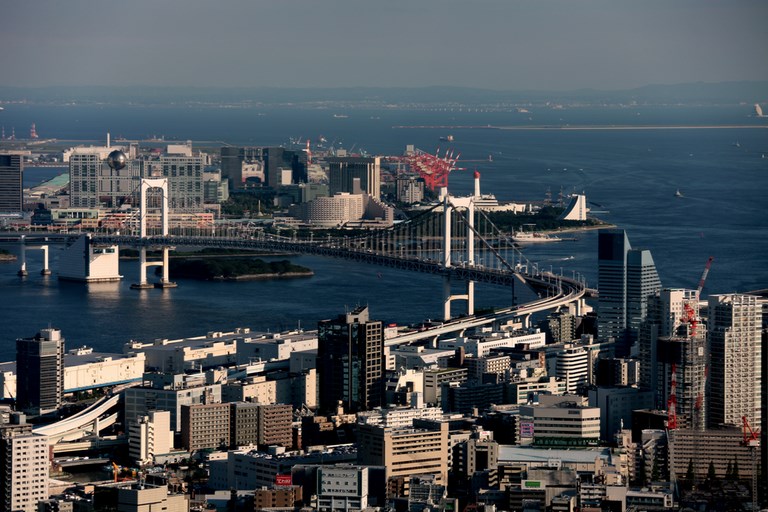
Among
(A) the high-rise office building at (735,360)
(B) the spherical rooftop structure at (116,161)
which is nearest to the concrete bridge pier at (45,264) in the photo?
(B) the spherical rooftop structure at (116,161)

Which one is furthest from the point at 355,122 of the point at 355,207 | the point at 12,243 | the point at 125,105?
the point at 12,243

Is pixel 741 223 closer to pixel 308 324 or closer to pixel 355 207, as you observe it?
pixel 355 207

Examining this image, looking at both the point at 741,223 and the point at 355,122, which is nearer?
the point at 741,223

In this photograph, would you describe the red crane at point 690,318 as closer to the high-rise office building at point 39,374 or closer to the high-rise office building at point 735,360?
the high-rise office building at point 735,360

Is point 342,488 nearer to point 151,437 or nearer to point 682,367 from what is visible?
point 151,437

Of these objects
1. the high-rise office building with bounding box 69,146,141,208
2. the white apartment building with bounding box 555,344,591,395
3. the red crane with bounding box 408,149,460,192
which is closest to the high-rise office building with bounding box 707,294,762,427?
the white apartment building with bounding box 555,344,591,395

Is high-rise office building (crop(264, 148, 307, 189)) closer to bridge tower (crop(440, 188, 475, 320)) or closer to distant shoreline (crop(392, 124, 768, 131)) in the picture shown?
bridge tower (crop(440, 188, 475, 320))
